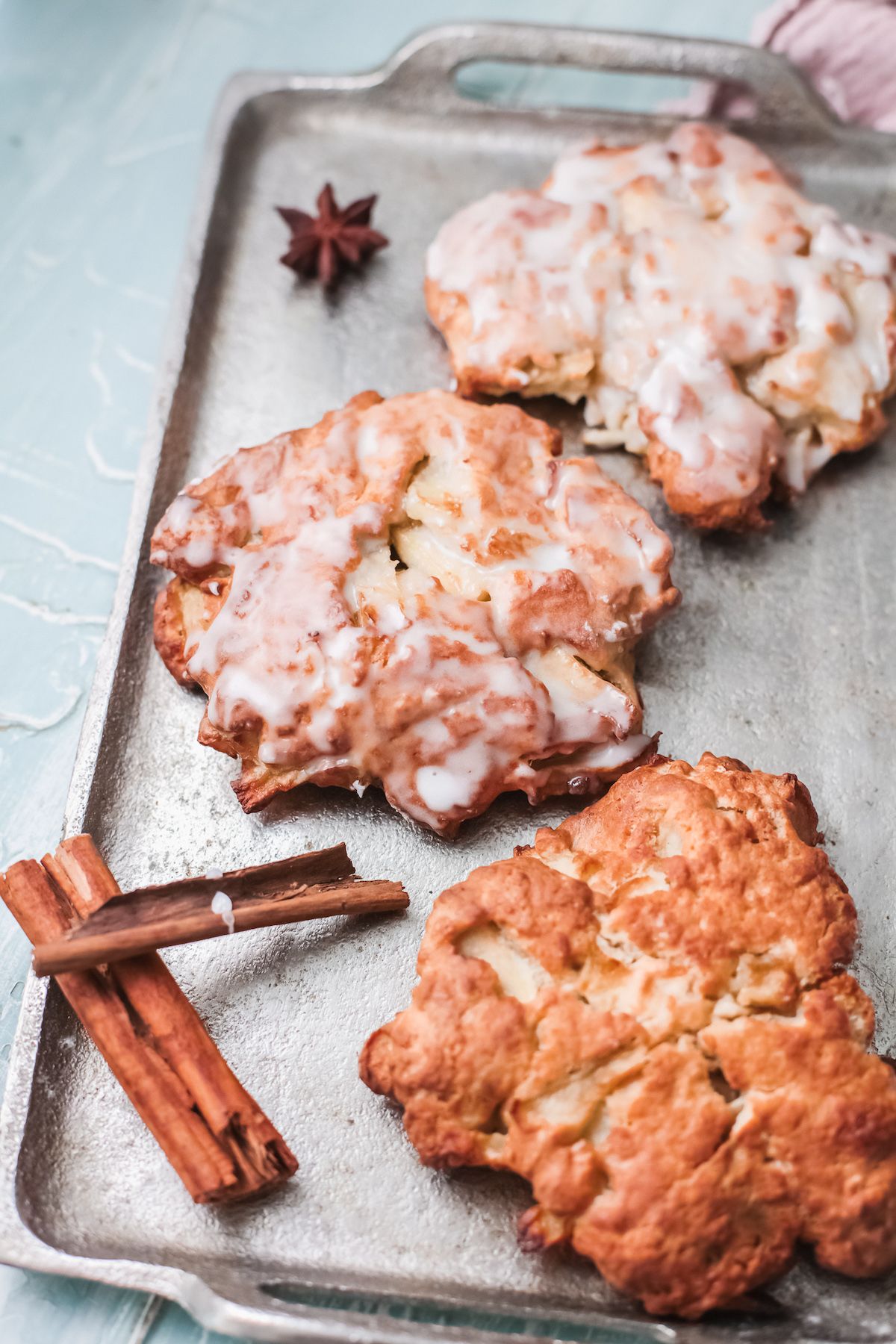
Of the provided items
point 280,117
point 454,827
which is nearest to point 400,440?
point 454,827

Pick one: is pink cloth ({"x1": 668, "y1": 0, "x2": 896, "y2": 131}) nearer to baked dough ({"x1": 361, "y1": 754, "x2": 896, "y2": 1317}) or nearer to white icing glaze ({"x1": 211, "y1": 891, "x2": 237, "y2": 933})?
baked dough ({"x1": 361, "y1": 754, "x2": 896, "y2": 1317})

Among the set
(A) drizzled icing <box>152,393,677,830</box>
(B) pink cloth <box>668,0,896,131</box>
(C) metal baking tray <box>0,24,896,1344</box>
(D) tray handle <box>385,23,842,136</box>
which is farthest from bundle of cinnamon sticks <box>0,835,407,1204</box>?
(B) pink cloth <box>668,0,896,131</box>

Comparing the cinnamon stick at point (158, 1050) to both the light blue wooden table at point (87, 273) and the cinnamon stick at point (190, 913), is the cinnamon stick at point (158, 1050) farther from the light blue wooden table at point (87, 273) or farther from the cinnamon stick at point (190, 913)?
the light blue wooden table at point (87, 273)

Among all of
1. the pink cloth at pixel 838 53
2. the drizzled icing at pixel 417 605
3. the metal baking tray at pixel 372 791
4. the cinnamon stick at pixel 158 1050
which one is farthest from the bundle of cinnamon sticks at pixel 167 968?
the pink cloth at pixel 838 53

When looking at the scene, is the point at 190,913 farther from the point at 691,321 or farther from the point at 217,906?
the point at 691,321

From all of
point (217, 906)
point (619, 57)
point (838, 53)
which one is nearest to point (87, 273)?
point (619, 57)
